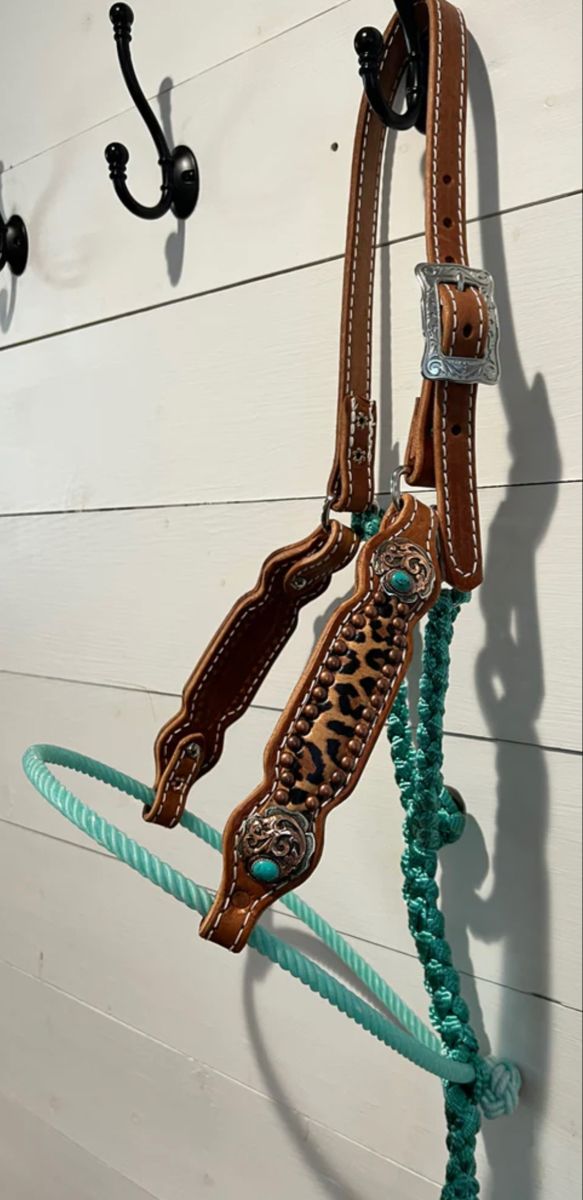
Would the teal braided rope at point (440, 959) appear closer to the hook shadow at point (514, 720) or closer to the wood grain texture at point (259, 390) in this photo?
the hook shadow at point (514, 720)

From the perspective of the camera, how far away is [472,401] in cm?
49

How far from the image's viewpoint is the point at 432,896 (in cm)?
52

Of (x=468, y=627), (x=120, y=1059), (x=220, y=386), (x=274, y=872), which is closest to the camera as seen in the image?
(x=274, y=872)

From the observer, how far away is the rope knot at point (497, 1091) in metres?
0.53

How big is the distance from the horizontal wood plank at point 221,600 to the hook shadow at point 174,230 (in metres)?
0.17

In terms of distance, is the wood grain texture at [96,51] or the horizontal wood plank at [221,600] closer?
the horizontal wood plank at [221,600]

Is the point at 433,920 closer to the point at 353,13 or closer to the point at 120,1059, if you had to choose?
the point at 120,1059

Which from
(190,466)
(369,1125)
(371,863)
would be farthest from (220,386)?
(369,1125)

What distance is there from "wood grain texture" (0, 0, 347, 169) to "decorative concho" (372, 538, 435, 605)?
0.37 meters

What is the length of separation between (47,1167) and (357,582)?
0.71 metres

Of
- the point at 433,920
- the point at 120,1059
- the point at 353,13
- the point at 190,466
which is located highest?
the point at 353,13

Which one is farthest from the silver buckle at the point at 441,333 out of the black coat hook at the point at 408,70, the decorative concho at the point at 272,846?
the decorative concho at the point at 272,846

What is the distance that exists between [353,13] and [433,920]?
1.73 ft

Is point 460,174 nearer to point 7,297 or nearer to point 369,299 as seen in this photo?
point 369,299
